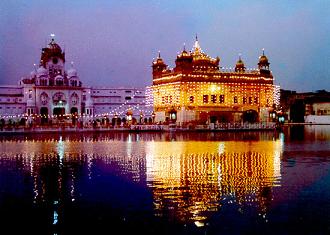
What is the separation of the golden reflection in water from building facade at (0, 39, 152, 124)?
46822 mm

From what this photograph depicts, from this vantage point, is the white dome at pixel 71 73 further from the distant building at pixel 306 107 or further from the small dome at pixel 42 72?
the distant building at pixel 306 107

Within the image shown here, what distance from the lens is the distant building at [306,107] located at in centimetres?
10181

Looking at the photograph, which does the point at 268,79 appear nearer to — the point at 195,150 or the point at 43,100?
the point at 43,100

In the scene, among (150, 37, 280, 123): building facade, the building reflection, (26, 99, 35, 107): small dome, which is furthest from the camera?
(26, 99, 35, 107): small dome

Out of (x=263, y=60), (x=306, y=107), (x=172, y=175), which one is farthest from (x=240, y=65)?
(x=172, y=175)

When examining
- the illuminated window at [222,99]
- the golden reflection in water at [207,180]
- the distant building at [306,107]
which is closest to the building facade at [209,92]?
the illuminated window at [222,99]

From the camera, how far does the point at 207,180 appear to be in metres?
17.4

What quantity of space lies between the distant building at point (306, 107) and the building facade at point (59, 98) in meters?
35.3

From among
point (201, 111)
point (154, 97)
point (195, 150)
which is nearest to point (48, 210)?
point (195, 150)

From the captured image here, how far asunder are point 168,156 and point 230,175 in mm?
7305

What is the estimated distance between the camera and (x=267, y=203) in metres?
13.6

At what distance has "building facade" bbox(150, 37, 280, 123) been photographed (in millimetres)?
64625

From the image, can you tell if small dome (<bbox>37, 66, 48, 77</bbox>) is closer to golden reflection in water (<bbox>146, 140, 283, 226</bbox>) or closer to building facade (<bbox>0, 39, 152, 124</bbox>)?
building facade (<bbox>0, 39, 152, 124</bbox>)

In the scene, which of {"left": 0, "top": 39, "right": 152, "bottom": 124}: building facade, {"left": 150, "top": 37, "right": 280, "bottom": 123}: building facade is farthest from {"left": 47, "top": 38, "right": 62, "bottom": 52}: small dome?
{"left": 150, "top": 37, "right": 280, "bottom": 123}: building facade
